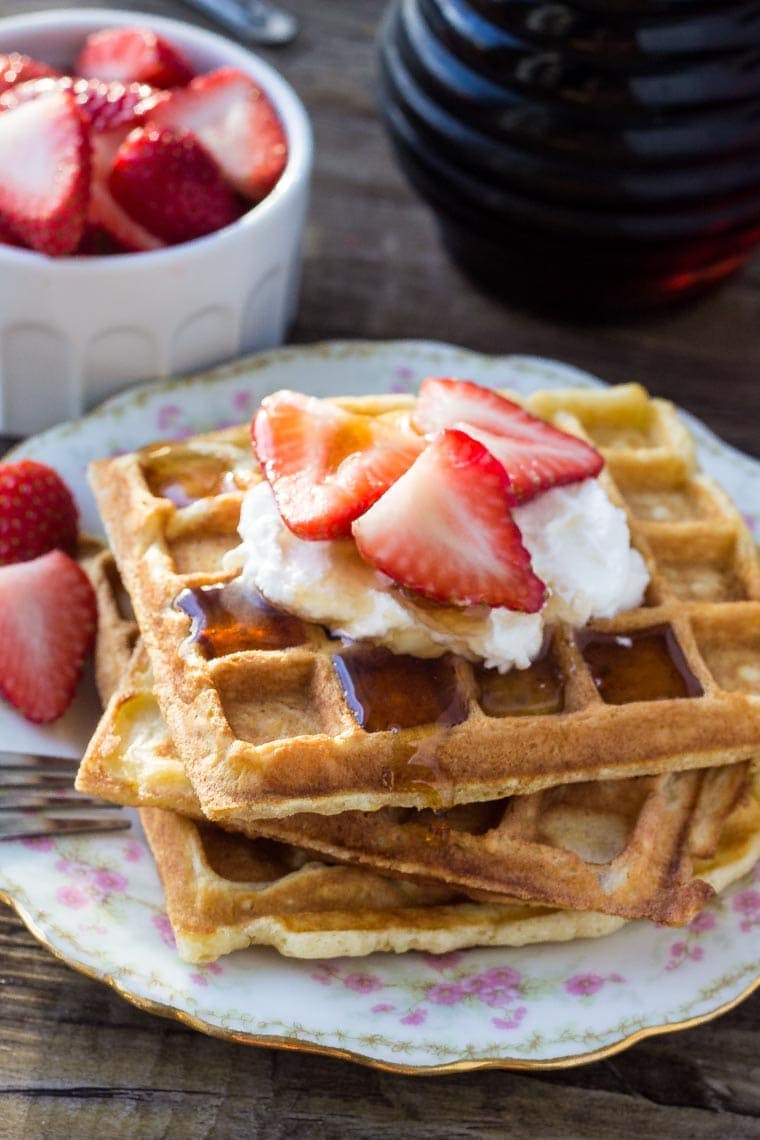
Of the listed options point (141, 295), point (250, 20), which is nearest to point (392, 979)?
point (141, 295)

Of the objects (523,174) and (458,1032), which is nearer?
(458,1032)

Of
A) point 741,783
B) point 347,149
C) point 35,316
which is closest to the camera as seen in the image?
point 741,783

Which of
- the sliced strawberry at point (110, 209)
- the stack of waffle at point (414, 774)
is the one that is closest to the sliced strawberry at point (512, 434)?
the stack of waffle at point (414, 774)

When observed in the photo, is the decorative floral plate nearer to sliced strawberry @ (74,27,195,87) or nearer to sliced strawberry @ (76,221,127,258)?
sliced strawberry @ (76,221,127,258)

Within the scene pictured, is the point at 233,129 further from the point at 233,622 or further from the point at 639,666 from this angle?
the point at 639,666

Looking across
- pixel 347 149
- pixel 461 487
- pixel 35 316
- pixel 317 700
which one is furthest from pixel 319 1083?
pixel 347 149

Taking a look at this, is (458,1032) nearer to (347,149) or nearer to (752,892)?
(752,892)
